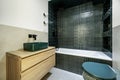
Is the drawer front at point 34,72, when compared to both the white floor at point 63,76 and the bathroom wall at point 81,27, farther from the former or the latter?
the bathroom wall at point 81,27

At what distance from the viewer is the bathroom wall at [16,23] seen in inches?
54.4

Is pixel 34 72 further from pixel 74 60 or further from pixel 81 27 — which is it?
pixel 81 27

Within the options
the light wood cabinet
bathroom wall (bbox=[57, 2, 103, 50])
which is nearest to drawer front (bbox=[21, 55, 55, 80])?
the light wood cabinet

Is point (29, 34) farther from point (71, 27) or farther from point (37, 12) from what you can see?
point (71, 27)

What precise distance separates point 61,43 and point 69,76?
1.58 metres

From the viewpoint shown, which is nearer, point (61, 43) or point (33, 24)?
point (33, 24)

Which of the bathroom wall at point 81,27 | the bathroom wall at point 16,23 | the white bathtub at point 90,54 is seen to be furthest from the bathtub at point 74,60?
the bathroom wall at point 16,23

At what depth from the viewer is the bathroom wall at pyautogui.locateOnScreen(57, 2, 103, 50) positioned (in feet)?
9.16

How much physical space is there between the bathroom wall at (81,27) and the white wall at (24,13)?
3.14ft

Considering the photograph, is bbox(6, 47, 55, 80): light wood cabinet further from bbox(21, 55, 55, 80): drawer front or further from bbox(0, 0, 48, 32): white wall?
bbox(0, 0, 48, 32): white wall

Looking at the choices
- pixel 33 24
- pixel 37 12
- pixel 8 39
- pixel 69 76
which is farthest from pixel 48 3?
pixel 69 76

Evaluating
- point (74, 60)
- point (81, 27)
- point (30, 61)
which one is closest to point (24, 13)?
point (30, 61)

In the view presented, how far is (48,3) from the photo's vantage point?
2871 mm

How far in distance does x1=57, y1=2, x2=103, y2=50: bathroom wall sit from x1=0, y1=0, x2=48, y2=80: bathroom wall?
4.14 feet
